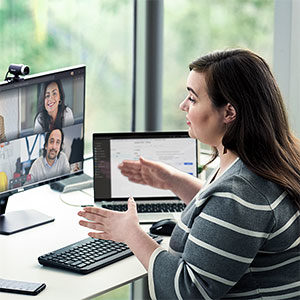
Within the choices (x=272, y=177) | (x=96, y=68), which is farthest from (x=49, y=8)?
(x=272, y=177)

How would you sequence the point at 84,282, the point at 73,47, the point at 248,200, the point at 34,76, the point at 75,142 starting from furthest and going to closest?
the point at 73,47 → the point at 75,142 → the point at 34,76 → the point at 84,282 → the point at 248,200

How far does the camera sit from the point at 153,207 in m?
2.45

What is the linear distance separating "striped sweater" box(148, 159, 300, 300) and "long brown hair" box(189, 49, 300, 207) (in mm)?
38

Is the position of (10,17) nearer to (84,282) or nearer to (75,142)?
(75,142)

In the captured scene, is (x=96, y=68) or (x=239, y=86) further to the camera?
(x=96, y=68)

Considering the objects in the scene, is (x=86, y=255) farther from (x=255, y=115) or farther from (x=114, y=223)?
(x=255, y=115)

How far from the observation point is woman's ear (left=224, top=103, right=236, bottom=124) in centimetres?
182

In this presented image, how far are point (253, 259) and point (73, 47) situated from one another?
1.63m

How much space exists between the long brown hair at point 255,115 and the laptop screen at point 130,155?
64cm

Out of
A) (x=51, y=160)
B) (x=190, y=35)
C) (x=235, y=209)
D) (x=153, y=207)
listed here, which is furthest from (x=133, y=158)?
(x=190, y=35)

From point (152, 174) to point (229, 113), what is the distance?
52 cm

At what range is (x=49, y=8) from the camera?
2.92 metres

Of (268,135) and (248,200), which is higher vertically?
(268,135)

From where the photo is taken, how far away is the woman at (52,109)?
2.24 metres
